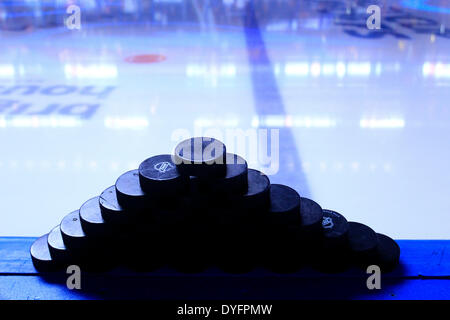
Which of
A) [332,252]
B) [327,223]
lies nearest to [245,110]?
[327,223]

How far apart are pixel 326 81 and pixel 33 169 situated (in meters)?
2.87

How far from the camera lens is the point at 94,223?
1.14 meters

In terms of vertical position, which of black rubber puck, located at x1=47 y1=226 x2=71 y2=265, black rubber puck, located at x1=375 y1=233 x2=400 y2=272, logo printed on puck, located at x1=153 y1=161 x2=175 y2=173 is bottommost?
black rubber puck, located at x1=375 y1=233 x2=400 y2=272

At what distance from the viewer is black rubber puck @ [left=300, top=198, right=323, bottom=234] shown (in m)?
1.14

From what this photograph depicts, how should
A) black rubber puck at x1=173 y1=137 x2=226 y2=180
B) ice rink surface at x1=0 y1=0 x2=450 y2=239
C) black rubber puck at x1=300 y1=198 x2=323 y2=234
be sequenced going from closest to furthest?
black rubber puck at x1=173 y1=137 x2=226 y2=180 → black rubber puck at x1=300 y1=198 x2=323 y2=234 → ice rink surface at x1=0 y1=0 x2=450 y2=239

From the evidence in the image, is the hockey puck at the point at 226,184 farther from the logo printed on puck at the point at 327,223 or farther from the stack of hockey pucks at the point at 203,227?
the logo printed on puck at the point at 327,223

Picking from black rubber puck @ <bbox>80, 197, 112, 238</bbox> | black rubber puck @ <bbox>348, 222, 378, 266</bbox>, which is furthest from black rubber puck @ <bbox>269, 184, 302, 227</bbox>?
black rubber puck @ <bbox>80, 197, 112, 238</bbox>

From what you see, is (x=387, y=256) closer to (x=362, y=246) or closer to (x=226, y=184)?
(x=362, y=246)

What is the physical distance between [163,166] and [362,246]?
68cm

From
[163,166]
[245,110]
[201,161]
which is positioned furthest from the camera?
[245,110]

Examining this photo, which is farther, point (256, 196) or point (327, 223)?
point (327, 223)

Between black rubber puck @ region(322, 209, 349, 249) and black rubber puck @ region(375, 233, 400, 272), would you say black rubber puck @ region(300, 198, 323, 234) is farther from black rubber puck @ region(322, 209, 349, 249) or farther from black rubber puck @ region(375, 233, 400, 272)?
black rubber puck @ region(375, 233, 400, 272)

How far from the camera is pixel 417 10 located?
767 cm
